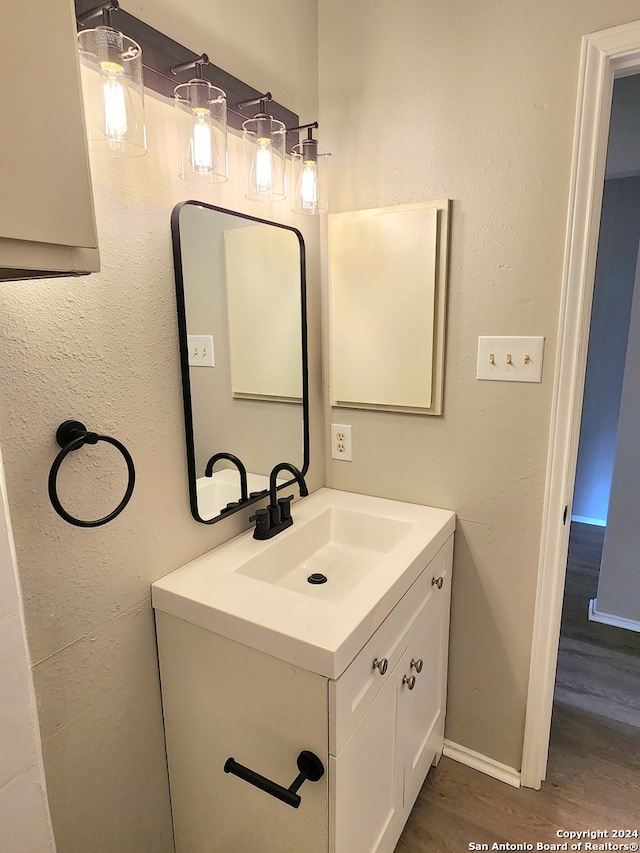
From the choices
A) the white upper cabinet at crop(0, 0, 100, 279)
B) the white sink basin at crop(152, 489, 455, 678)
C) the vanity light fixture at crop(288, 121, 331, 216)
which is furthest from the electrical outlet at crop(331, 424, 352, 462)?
the white upper cabinet at crop(0, 0, 100, 279)

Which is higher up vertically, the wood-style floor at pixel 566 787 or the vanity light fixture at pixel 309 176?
the vanity light fixture at pixel 309 176

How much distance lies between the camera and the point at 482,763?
1688 mm

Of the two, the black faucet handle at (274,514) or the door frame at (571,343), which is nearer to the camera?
the door frame at (571,343)

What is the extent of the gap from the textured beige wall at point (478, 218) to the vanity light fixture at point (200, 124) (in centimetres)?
58

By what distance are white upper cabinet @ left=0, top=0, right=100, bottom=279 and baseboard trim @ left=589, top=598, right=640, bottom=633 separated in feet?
9.15

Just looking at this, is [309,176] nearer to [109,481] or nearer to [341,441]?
[341,441]

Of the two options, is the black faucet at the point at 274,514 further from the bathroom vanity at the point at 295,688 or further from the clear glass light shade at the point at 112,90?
the clear glass light shade at the point at 112,90

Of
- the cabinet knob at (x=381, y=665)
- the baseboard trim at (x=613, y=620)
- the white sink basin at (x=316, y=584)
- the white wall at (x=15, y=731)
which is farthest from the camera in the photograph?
the baseboard trim at (x=613, y=620)

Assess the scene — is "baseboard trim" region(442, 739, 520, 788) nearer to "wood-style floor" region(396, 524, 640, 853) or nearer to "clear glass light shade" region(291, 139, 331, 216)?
"wood-style floor" region(396, 524, 640, 853)

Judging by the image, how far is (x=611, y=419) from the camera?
3512 mm

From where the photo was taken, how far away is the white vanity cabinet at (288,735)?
3.28 feet

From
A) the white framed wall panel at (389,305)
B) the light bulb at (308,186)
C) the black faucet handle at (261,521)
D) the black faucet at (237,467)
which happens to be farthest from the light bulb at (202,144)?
the black faucet handle at (261,521)

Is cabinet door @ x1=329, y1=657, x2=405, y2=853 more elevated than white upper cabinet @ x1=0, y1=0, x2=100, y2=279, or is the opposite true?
white upper cabinet @ x1=0, y1=0, x2=100, y2=279

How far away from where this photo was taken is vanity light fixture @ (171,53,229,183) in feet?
3.52
